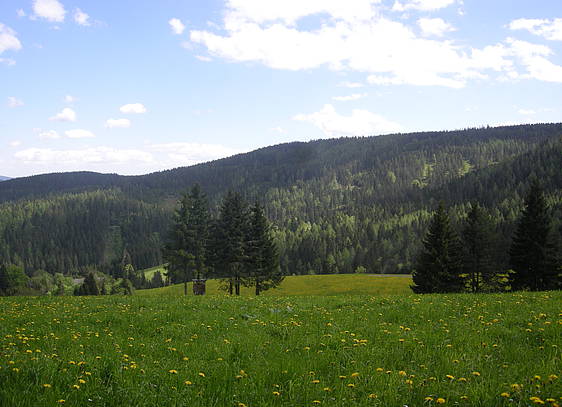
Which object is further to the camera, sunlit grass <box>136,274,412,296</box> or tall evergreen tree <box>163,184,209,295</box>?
sunlit grass <box>136,274,412,296</box>

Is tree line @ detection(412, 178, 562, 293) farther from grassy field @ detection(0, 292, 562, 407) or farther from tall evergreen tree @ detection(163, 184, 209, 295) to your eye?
grassy field @ detection(0, 292, 562, 407)

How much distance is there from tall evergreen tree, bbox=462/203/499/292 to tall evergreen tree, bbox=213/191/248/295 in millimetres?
27378

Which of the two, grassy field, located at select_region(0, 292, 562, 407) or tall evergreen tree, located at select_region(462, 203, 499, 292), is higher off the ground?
grassy field, located at select_region(0, 292, 562, 407)

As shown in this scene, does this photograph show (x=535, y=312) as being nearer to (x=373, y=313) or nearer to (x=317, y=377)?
(x=373, y=313)

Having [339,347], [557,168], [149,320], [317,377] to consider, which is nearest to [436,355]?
[339,347]

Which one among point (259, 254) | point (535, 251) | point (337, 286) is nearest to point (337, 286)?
point (337, 286)

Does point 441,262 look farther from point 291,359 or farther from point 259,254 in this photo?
point 291,359

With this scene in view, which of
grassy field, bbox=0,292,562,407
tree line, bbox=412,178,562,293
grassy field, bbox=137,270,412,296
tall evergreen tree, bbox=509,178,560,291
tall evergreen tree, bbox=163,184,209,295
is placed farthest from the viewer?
grassy field, bbox=137,270,412,296

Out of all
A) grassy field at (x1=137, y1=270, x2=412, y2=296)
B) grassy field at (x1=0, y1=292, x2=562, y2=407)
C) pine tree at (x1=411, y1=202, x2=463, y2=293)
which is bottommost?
grassy field at (x1=137, y1=270, x2=412, y2=296)

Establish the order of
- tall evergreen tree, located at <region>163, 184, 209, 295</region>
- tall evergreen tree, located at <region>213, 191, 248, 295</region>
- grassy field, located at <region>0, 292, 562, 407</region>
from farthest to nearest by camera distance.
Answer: tall evergreen tree, located at <region>163, 184, 209, 295</region> → tall evergreen tree, located at <region>213, 191, 248, 295</region> → grassy field, located at <region>0, 292, 562, 407</region>

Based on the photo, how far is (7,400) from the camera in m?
4.98

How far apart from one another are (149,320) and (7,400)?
26.7 ft

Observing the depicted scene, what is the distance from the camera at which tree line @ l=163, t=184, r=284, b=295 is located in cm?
4666

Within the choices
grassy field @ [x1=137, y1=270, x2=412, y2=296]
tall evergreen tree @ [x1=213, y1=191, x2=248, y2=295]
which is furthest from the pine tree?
tall evergreen tree @ [x1=213, y1=191, x2=248, y2=295]
